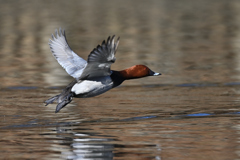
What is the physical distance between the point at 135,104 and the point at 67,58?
137 centimetres

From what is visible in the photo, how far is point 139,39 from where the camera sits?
23.2 metres

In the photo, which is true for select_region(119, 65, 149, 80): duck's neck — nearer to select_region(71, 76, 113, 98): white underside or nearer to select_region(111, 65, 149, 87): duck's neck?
select_region(111, 65, 149, 87): duck's neck

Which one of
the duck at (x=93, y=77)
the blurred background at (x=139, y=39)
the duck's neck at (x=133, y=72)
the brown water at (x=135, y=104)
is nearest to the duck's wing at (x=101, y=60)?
the duck at (x=93, y=77)

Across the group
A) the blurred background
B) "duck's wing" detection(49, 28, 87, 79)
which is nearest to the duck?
"duck's wing" detection(49, 28, 87, 79)

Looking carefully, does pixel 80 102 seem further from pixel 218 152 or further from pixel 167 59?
pixel 167 59

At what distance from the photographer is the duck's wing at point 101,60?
8328 mm

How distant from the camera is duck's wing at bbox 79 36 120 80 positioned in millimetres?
8328

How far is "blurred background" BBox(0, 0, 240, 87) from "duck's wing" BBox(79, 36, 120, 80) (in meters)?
3.92

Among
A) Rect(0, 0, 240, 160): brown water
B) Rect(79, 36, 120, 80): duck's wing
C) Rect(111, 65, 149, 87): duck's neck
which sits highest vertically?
Rect(79, 36, 120, 80): duck's wing

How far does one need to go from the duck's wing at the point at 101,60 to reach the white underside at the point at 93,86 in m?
0.07

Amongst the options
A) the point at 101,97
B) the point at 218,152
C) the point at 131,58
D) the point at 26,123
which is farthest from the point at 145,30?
the point at 218,152

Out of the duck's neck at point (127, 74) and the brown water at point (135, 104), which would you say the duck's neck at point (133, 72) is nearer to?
the duck's neck at point (127, 74)

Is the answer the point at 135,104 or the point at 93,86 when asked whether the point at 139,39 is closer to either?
the point at 135,104

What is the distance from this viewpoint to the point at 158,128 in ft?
27.9
